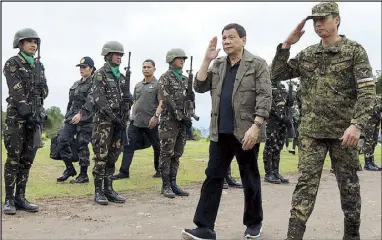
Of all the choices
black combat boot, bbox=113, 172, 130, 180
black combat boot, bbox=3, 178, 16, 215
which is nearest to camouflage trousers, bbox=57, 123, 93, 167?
black combat boot, bbox=113, 172, 130, 180

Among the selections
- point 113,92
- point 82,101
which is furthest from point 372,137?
point 113,92

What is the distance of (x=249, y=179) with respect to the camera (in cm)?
495

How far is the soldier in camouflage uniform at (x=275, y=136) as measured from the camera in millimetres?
9176

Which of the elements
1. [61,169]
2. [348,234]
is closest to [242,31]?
[348,234]

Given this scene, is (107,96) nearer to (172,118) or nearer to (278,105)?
(172,118)

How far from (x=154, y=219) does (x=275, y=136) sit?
4.11 meters

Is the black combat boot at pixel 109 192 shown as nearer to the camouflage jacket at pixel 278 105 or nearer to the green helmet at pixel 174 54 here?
the green helmet at pixel 174 54

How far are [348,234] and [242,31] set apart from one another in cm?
A: 216

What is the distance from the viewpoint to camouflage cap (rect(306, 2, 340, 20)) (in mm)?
4348

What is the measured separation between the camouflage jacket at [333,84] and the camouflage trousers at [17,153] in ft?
11.0

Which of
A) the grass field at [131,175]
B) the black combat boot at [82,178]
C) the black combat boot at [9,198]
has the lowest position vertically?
the grass field at [131,175]

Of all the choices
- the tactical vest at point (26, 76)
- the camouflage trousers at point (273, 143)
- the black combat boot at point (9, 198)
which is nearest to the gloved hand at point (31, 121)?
the tactical vest at point (26, 76)

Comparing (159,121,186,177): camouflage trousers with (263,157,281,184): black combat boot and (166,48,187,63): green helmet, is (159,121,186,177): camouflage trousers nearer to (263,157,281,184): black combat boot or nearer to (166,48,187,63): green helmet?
(166,48,187,63): green helmet

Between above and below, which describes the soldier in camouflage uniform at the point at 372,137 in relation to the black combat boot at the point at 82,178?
above
